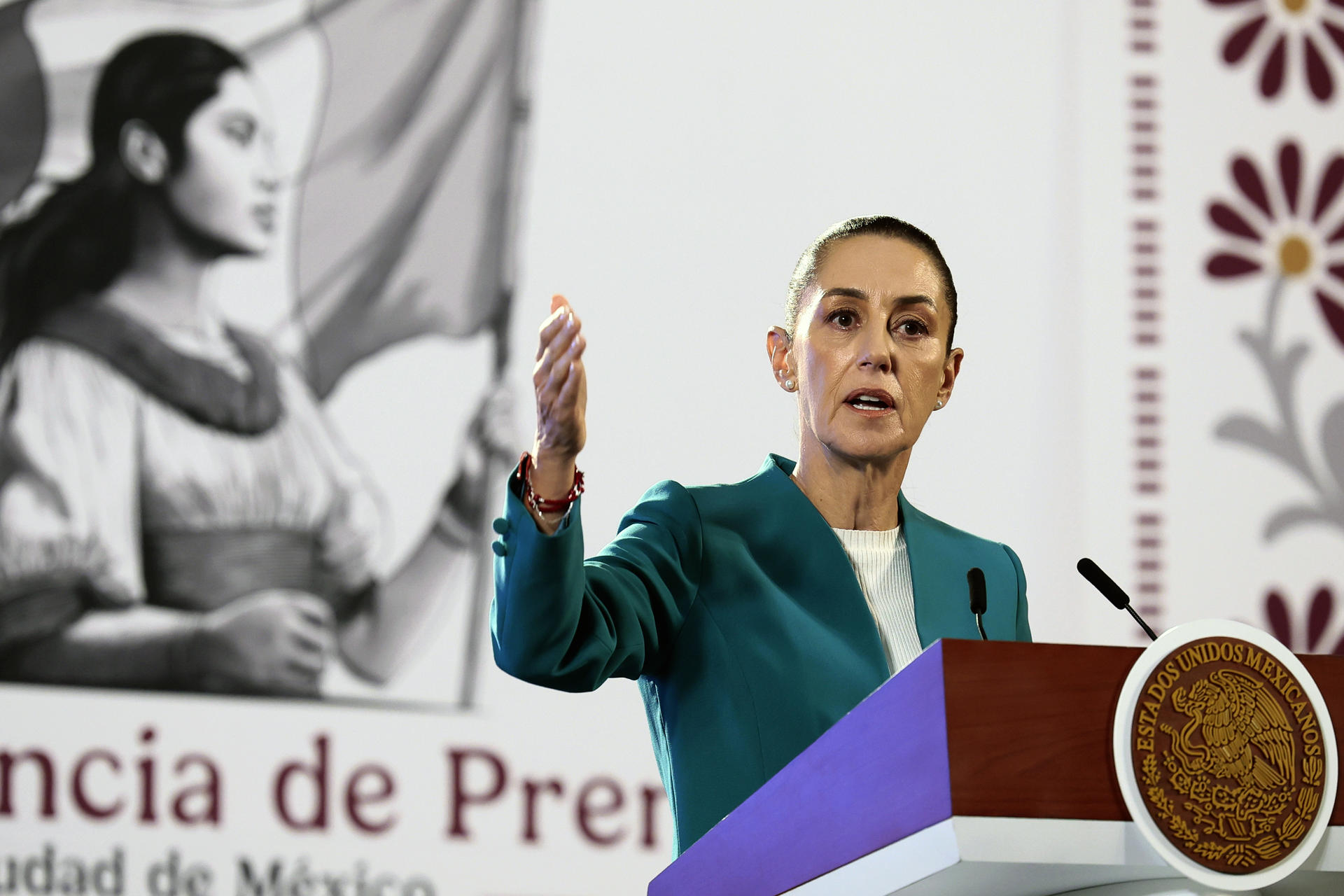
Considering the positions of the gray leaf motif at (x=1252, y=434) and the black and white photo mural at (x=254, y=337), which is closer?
the black and white photo mural at (x=254, y=337)

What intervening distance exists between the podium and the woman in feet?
1.49

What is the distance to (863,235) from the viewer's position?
81.4 inches

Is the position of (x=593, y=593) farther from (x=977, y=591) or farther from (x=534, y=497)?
(x=977, y=591)

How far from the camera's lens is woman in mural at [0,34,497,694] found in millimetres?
3414

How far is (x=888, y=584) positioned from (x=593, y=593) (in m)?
0.45

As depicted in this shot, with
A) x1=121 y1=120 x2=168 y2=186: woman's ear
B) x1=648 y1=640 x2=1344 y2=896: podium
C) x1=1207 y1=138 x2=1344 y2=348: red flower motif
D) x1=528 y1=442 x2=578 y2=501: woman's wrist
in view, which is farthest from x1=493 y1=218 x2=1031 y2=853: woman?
x1=1207 y1=138 x2=1344 y2=348: red flower motif

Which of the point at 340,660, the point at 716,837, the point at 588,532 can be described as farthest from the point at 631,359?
the point at 716,837

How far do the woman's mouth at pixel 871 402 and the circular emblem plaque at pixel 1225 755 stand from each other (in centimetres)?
87

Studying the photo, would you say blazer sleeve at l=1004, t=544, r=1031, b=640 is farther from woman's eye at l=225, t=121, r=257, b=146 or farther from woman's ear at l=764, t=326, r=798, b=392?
woman's eye at l=225, t=121, r=257, b=146

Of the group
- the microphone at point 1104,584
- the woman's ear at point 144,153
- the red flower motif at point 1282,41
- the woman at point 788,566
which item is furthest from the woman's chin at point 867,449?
the red flower motif at point 1282,41

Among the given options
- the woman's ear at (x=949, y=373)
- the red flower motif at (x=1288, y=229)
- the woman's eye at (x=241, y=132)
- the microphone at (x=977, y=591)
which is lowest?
the microphone at (x=977, y=591)

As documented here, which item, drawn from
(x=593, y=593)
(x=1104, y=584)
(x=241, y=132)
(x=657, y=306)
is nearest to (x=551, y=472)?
(x=593, y=593)

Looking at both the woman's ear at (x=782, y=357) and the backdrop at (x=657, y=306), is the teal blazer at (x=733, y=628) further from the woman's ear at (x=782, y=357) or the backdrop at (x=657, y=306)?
the backdrop at (x=657, y=306)

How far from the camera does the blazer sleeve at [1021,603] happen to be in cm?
211
